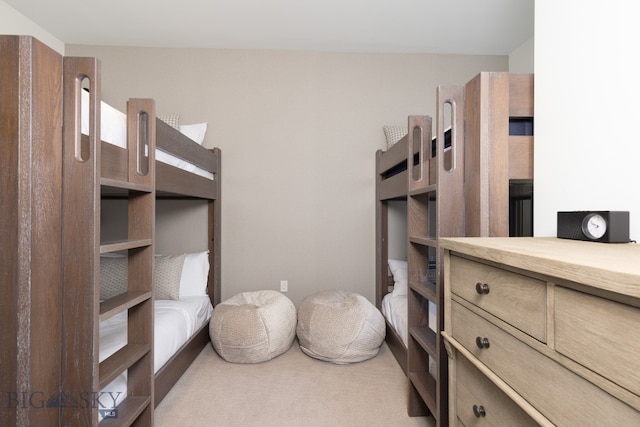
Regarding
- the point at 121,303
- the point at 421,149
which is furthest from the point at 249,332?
the point at 421,149

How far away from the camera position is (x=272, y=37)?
9.48 ft

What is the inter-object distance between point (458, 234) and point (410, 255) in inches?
14.3

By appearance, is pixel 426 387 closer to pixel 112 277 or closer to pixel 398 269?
pixel 398 269

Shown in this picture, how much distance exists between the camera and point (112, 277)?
2.21 metres

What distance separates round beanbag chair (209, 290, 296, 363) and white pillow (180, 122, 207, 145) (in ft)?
4.67

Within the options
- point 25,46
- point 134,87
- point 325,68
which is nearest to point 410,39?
point 325,68

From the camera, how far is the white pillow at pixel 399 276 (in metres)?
2.62

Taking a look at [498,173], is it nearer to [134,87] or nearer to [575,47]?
[575,47]

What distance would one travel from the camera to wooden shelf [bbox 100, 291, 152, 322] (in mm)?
1208

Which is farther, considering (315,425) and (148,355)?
(315,425)

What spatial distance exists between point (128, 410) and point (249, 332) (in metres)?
0.92

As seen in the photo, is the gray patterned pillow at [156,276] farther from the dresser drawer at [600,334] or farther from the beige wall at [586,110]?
the dresser drawer at [600,334]

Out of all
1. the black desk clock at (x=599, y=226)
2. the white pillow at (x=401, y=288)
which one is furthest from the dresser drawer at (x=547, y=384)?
the white pillow at (x=401, y=288)

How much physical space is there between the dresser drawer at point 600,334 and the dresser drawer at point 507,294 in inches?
2.1
